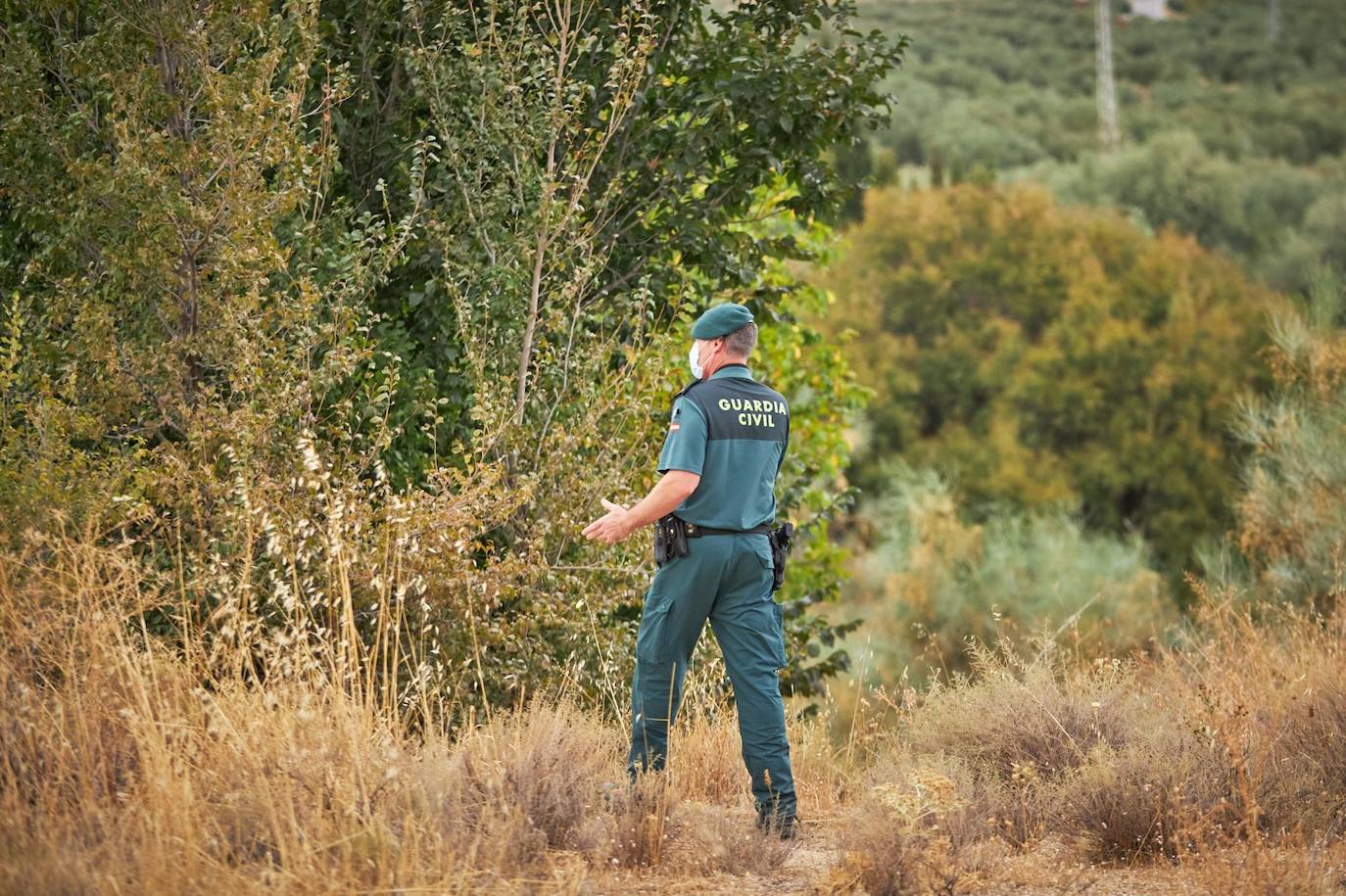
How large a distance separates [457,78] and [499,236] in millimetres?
905

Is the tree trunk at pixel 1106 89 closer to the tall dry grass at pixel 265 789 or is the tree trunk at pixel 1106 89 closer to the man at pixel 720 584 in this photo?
the man at pixel 720 584

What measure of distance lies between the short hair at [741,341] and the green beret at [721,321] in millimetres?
22

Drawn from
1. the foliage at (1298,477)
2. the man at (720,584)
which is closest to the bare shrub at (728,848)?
the man at (720,584)

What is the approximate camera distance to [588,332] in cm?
783

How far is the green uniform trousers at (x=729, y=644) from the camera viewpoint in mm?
5449

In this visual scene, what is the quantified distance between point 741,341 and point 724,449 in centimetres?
48

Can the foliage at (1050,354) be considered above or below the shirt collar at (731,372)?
below

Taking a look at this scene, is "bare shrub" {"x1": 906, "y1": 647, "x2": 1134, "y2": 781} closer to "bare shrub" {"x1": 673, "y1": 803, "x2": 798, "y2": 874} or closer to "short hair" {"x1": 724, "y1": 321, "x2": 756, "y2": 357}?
"bare shrub" {"x1": 673, "y1": 803, "x2": 798, "y2": 874}

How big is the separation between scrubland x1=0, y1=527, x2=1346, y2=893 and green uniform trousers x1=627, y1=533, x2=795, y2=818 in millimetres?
235

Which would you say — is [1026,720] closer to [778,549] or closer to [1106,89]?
[778,549]

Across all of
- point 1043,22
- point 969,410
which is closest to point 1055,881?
point 969,410

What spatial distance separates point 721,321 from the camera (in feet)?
18.5

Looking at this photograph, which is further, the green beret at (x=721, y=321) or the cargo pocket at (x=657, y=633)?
the green beret at (x=721, y=321)

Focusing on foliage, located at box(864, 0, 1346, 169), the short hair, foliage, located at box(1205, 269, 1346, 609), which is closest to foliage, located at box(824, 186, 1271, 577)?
foliage, located at box(1205, 269, 1346, 609)
